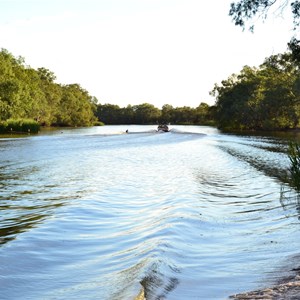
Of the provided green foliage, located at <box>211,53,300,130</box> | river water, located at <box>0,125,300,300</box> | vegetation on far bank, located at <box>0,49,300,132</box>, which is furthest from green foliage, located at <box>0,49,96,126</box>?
river water, located at <box>0,125,300,300</box>

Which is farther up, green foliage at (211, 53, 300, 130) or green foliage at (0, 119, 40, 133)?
green foliage at (211, 53, 300, 130)

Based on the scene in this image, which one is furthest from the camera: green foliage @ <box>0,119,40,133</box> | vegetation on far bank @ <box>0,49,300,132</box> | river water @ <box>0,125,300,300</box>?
vegetation on far bank @ <box>0,49,300,132</box>

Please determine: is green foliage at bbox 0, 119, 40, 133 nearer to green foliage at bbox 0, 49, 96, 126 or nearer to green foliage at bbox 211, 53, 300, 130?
green foliage at bbox 0, 49, 96, 126

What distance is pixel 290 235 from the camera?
8797 mm

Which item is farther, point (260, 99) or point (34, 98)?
point (34, 98)

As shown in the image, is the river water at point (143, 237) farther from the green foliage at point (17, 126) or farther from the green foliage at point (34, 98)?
the green foliage at point (34, 98)

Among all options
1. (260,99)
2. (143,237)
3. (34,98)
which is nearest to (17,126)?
(34,98)

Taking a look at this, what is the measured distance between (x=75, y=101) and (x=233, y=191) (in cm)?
14121

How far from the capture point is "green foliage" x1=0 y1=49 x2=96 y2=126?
240 ft

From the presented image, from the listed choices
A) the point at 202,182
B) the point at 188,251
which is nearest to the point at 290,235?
the point at 188,251

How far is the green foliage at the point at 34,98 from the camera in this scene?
73125 millimetres

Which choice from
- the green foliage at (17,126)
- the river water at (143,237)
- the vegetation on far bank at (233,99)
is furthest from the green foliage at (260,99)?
the river water at (143,237)

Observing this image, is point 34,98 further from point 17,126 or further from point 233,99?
point 233,99

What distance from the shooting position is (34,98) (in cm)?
9731
